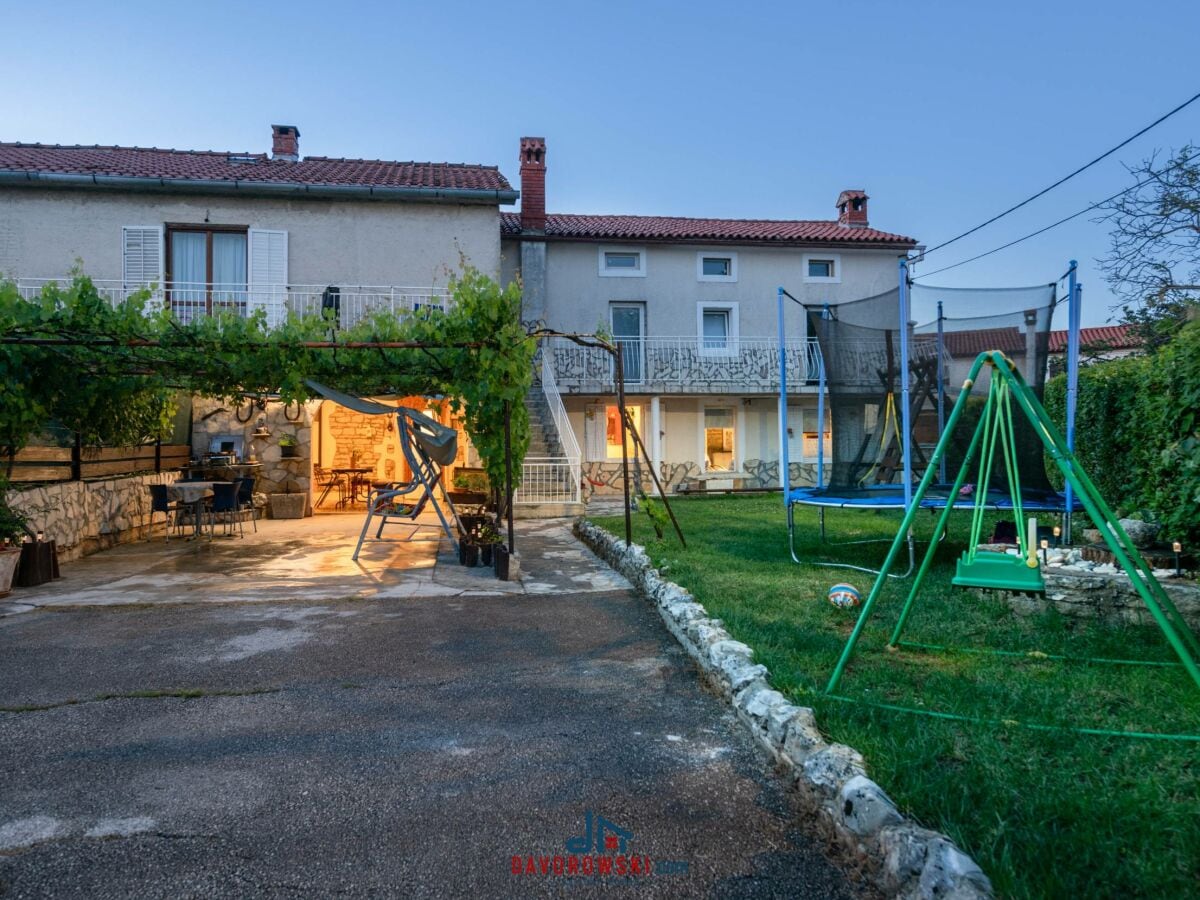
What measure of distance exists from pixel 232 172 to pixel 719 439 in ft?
39.2

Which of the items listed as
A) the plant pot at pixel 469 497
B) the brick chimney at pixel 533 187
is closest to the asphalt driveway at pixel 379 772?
the plant pot at pixel 469 497

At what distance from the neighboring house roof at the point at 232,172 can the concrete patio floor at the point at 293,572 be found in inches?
268

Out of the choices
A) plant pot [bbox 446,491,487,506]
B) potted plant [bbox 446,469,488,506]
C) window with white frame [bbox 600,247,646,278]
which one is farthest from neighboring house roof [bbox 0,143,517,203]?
plant pot [bbox 446,491,487,506]

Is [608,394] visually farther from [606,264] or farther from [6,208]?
[6,208]

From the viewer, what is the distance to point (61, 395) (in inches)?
285

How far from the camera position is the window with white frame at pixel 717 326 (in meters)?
16.7

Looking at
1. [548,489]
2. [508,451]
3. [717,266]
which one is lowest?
[548,489]

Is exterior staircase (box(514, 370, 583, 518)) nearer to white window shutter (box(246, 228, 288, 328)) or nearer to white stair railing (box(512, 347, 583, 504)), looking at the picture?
white stair railing (box(512, 347, 583, 504))

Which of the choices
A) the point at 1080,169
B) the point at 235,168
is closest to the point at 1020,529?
the point at 1080,169

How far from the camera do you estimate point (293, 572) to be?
6.85m

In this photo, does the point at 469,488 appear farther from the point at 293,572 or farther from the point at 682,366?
the point at 682,366

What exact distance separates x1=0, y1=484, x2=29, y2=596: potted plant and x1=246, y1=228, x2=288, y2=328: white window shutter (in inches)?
277

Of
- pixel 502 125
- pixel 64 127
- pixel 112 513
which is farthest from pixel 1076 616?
pixel 64 127

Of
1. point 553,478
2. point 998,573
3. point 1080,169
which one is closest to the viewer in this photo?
point 998,573
